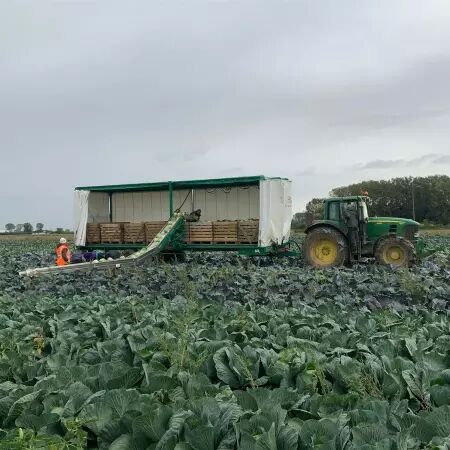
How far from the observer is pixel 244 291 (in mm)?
9570

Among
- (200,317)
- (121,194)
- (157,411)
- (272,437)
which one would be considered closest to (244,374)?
(157,411)

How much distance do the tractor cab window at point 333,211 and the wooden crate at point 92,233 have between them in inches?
301

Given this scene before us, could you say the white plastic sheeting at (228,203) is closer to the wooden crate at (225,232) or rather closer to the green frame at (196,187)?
the green frame at (196,187)

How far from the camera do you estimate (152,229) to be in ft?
60.5

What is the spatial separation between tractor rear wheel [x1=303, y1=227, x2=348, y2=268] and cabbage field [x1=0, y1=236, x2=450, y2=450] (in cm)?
811

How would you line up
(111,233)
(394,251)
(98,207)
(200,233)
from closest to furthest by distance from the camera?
(394,251) < (200,233) < (111,233) < (98,207)

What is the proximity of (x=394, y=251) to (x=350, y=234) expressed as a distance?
1226 millimetres

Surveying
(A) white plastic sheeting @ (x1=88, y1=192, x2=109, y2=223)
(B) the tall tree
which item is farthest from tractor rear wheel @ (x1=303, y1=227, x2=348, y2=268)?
(B) the tall tree

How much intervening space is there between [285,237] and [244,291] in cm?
838

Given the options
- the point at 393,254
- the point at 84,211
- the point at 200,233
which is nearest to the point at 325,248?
the point at 393,254

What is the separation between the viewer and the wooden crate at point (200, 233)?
57.0 feet

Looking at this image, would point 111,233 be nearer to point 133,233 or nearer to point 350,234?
point 133,233

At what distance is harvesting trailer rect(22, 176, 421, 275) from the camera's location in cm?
1562

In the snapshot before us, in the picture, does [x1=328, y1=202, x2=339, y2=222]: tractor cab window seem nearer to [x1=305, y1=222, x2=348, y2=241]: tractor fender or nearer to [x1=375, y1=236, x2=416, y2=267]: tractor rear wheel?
[x1=305, y1=222, x2=348, y2=241]: tractor fender
